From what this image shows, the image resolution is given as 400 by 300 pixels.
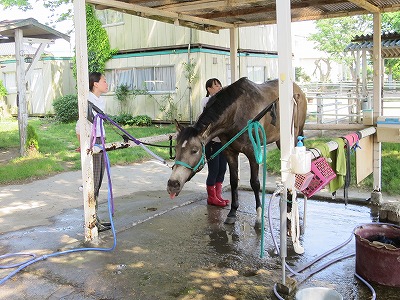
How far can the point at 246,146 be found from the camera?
4.90 m

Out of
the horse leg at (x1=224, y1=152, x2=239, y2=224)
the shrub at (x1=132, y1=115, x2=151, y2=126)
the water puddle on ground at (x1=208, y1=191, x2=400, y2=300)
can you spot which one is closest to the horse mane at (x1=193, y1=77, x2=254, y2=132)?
the horse leg at (x1=224, y1=152, x2=239, y2=224)

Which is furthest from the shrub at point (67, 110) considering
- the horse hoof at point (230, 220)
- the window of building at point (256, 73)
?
the horse hoof at point (230, 220)

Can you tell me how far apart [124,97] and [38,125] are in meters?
3.98

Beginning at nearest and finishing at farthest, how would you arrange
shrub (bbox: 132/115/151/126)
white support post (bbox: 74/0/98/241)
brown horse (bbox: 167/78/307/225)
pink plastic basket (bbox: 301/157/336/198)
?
1. pink plastic basket (bbox: 301/157/336/198)
2. white support post (bbox: 74/0/98/241)
3. brown horse (bbox: 167/78/307/225)
4. shrub (bbox: 132/115/151/126)

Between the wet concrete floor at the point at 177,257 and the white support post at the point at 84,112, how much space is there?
0.96 feet

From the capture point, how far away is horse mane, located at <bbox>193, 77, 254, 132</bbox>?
14.7ft

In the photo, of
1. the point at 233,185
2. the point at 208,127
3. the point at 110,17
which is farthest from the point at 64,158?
the point at 110,17

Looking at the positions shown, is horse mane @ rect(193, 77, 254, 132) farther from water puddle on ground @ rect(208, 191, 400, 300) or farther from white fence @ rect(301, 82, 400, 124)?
white fence @ rect(301, 82, 400, 124)

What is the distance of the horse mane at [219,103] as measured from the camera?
449 centimetres

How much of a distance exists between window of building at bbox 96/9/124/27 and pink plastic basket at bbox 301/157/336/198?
14960 millimetres

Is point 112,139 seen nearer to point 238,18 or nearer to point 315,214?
point 238,18

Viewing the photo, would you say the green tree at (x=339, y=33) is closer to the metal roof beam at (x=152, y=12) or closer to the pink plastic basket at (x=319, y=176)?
the metal roof beam at (x=152, y=12)

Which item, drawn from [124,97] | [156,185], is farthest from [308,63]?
[156,185]

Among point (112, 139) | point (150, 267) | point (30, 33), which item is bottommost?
point (150, 267)
